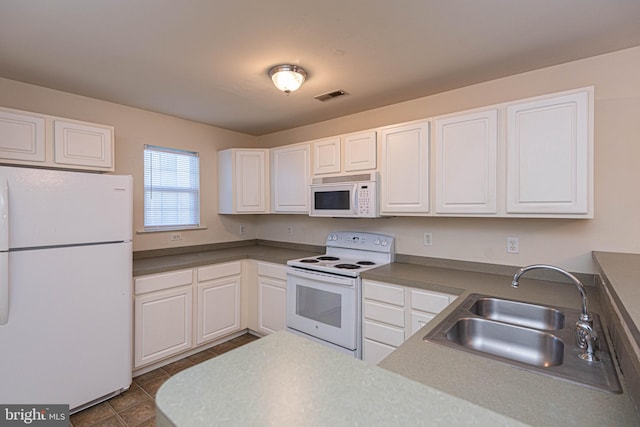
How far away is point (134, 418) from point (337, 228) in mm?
2257

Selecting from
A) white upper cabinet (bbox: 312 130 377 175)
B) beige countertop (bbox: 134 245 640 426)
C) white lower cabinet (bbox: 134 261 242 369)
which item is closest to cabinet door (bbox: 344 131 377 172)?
white upper cabinet (bbox: 312 130 377 175)

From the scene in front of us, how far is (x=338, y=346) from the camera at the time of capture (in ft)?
8.29

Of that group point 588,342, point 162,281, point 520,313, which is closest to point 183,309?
point 162,281

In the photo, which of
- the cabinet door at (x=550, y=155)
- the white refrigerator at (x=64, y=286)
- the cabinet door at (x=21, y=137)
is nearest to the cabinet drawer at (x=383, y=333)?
the cabinet door at (x=550, y=155)

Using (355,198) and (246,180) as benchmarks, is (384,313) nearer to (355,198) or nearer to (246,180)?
(355,198)

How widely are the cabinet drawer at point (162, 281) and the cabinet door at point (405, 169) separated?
1.82 m

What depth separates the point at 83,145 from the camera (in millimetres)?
2379

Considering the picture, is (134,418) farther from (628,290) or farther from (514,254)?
(514,254)

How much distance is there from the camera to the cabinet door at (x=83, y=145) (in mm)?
2271

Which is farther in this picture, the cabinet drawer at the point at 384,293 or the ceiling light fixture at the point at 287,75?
the cabinet drawer at the point at 384,293

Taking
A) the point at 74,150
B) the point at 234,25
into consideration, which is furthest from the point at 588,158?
the point at 74,150

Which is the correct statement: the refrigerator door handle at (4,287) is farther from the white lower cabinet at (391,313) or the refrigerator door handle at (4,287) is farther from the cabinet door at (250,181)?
the white lower cabinet at (391,313)

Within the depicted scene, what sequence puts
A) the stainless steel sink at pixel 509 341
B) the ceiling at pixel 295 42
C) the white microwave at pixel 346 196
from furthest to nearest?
the white microwave at pixel 346 196, the ceiling at pixel 295 42, the stainless steel sink at pixel 509 341

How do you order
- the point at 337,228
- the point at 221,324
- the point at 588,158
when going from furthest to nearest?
the point at 337,228
the point at 221,324
the point at 588,158
